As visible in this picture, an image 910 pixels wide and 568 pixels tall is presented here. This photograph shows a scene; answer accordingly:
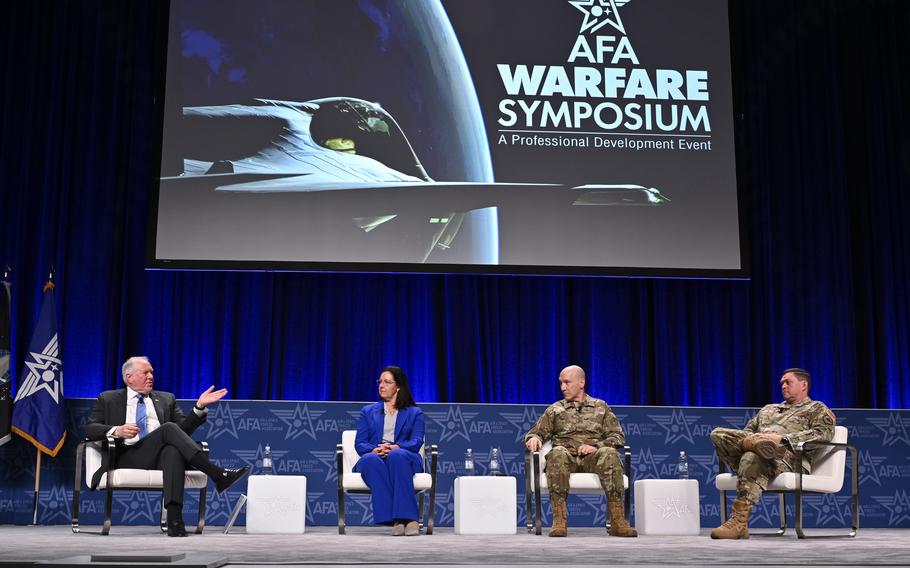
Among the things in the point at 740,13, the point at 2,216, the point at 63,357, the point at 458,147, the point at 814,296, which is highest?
the point at 740,13

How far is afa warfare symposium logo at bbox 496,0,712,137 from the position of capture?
7078 mm

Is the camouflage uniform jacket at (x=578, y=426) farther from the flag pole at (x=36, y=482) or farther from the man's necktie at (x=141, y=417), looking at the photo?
the flag pole at (x=36, y=482)

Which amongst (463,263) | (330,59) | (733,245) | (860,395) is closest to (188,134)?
(330,59)

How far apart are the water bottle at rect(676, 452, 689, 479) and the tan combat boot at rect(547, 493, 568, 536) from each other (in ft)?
4.66

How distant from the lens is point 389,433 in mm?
5719

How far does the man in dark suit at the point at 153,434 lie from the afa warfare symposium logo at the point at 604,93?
9.67ft

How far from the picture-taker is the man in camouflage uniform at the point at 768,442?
5.16 metres

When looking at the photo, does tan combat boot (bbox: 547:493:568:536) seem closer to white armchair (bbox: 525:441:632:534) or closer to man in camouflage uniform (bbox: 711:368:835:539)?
white armchair (bbox: 525:441:632:534)

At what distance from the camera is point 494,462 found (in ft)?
20.5

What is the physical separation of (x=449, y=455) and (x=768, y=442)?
2.11 m

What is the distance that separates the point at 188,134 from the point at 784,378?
419 centimetres

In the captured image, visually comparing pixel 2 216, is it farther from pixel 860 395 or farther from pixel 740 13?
pixel 860 395

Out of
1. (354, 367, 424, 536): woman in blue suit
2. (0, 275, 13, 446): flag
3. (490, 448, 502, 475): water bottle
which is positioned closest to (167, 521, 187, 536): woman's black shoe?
(354, 367, 424, 536): woman in blue suit

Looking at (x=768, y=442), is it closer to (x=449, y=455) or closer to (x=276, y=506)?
(x=449, y=455)
